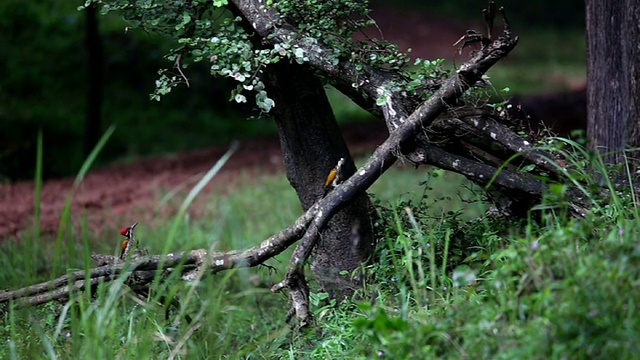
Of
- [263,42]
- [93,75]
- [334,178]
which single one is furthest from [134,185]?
[334,178]

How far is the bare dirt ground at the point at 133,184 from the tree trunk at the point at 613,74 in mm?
2312

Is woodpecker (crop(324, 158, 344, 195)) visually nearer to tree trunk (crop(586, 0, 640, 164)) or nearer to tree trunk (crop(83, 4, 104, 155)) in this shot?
tree trunk (crop(586, 0, 640, 164))

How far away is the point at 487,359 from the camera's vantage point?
2664mm

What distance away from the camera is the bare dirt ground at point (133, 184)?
728cm

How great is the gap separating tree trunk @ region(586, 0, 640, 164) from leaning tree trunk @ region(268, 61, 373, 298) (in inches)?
53.0

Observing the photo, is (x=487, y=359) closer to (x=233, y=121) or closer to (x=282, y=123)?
(x=282, y=123)

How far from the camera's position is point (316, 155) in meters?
4.65

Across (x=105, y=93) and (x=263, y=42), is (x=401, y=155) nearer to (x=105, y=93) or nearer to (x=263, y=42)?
(x=263, y=42)

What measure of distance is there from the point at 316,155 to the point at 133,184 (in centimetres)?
490

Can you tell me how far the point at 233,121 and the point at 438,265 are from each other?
399 inches

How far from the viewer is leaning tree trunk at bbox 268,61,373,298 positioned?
4520mm

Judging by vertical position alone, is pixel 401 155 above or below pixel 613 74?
below

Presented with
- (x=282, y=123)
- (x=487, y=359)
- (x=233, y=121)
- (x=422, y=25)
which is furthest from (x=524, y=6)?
(x=487, y=359)

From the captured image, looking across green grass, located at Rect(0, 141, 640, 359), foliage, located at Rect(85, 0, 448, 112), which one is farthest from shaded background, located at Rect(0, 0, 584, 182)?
foliage, located at Rect(85, 0, 448, 112)
